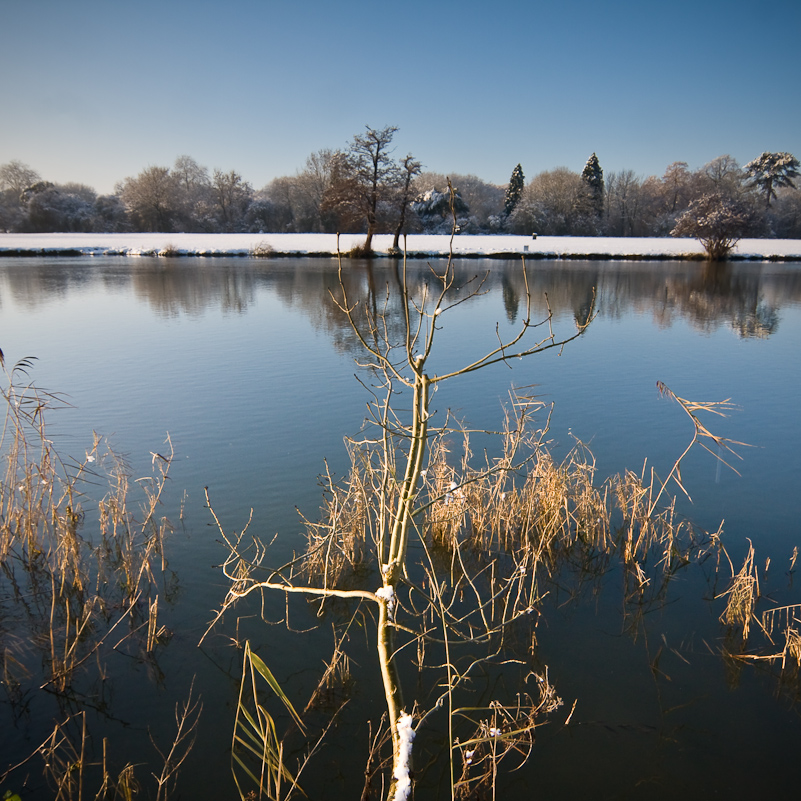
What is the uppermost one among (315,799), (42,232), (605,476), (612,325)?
(42,232)

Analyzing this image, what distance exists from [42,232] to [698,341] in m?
76.7

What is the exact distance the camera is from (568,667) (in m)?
4.50

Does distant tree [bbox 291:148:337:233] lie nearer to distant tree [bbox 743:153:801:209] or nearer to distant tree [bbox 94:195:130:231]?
distant tree [bbox 94:195:130:231]

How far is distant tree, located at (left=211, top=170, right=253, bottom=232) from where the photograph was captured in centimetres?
7306

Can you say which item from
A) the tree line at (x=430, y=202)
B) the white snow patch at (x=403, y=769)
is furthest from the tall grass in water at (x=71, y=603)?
the tree line at (x=430, y=202)

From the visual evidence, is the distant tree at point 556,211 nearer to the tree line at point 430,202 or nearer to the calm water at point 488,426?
the tree line at point 430,202

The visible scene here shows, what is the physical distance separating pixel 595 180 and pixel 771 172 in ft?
63.8

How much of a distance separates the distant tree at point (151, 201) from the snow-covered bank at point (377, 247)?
10.3 m

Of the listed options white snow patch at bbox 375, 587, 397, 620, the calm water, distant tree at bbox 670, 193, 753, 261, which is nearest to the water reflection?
the calm water

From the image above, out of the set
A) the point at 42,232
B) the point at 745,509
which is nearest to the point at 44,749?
the point at 745,509

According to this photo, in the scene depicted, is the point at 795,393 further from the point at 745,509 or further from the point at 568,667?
the point at 568,667

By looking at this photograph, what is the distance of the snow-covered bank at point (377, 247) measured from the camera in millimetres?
47125

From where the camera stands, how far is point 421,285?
1022 inches

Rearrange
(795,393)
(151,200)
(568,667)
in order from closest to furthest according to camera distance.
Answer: (568,667) < (795,393) < (151,200)
